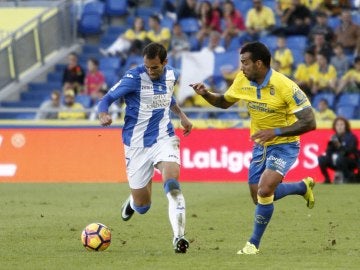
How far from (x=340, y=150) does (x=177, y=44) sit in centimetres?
647

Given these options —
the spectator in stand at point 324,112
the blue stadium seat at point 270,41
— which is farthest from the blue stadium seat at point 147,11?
the spectator in stand at point 324,112

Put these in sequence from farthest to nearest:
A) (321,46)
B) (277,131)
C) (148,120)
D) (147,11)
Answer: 1. (147,11)
2. (321,46)
3. (148,120)
4. (277,131)

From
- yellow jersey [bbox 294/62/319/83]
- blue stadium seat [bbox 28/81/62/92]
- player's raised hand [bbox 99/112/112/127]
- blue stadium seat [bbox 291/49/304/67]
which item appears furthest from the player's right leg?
blue stadium seat [bbox 28/81/62/92]

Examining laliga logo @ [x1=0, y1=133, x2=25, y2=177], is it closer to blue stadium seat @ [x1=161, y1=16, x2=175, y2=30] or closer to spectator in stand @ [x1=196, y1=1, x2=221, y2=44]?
spectator in stand @ [x1=196, y1=1, x2=221, y2=44]

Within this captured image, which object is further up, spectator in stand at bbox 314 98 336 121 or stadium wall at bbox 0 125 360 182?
spectator in stand at bbox 314 98 336 121

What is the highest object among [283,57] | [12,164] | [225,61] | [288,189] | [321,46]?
[288,189]

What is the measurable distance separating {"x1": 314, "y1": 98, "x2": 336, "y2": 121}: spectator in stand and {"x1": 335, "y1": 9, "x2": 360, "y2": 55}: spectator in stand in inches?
102

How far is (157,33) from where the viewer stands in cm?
2630

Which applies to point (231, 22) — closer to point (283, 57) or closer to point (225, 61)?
point (225, 61)

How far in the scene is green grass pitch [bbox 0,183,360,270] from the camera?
10.5 metres

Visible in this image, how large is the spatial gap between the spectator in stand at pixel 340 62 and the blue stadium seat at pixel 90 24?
7.17 meters

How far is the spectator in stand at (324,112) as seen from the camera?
22406 mm

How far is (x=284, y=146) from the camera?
11352mm

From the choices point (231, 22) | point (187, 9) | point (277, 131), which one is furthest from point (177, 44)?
point (277, 131)
